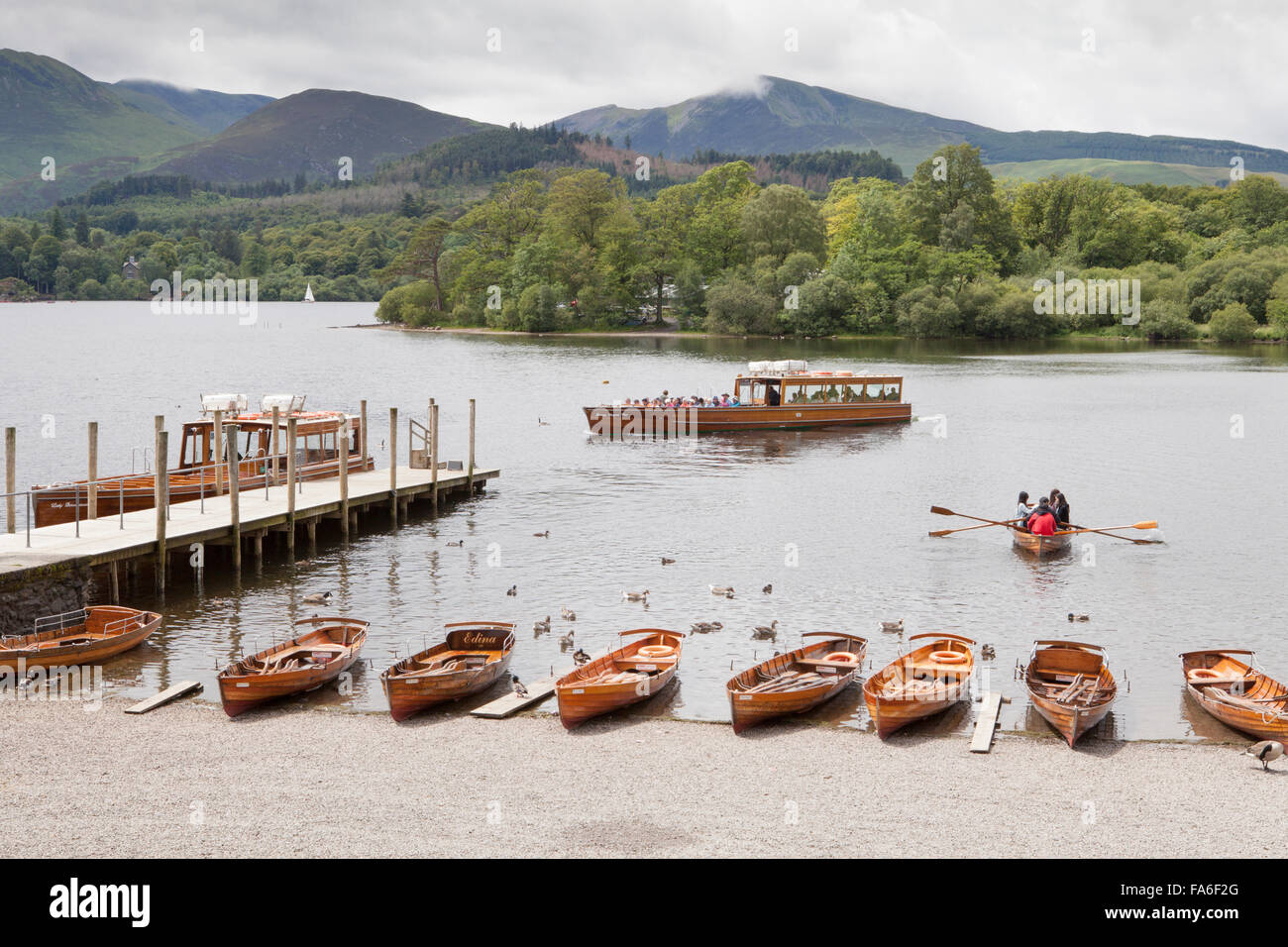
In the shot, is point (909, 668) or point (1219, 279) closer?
point (909, 668)

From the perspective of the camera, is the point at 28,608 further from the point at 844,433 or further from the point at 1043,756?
the point at 844,433

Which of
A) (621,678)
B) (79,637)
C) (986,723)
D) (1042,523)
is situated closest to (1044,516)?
(1042,523)

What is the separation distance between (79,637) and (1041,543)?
97.9 feet

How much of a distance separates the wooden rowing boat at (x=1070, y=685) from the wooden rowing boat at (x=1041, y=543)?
15.0 metres

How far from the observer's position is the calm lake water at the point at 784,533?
29219 millimetres

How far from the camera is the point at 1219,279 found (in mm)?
157625

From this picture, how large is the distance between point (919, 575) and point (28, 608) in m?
25.4

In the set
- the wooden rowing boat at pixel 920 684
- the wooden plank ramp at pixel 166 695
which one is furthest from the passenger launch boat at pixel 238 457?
the wooden rowing boat at pixel 920 684

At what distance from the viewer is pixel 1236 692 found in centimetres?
2441

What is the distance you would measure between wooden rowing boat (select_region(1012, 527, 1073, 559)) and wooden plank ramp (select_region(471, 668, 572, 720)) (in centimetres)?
2174

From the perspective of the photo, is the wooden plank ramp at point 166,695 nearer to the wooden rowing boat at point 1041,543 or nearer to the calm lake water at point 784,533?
the calm lake water at point 784,533

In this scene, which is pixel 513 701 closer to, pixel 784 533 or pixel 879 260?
pixel 784 533

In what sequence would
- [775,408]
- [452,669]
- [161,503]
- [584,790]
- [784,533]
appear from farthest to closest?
[775,408]
[784,533]
[161,503]
[452,669]
[584,790]

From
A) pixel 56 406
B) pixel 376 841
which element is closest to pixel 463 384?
pixel 56 406
